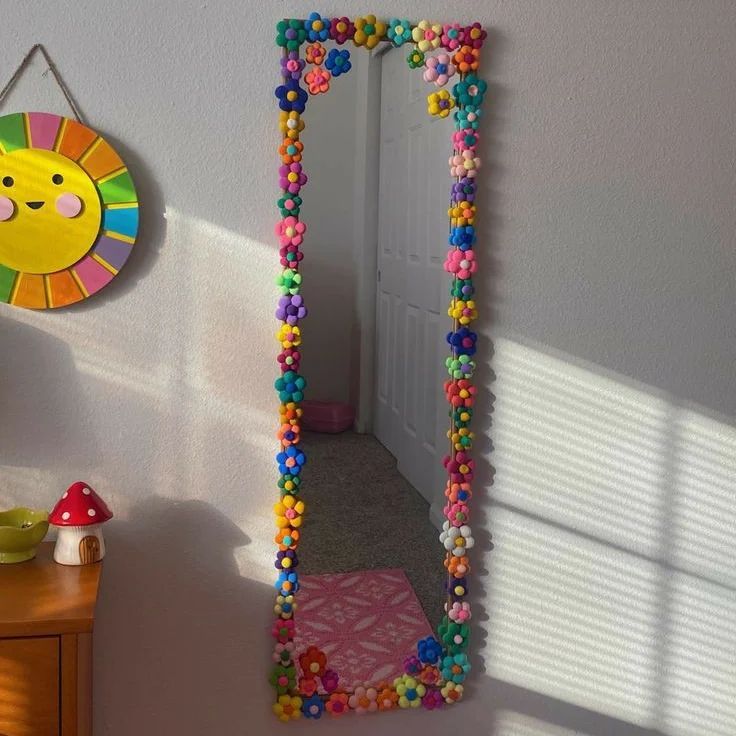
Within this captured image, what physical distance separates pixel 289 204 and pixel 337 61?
29 cm

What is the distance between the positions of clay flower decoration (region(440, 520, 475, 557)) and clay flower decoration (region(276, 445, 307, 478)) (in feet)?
1.12

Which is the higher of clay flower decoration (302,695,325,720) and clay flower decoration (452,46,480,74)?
clay flower decoration (452,46,480,74)

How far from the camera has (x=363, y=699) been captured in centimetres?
201

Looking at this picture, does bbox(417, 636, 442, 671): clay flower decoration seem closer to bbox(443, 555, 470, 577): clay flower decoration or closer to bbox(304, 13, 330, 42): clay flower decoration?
bbox(443, 555, 470, 577): clay flower decoration

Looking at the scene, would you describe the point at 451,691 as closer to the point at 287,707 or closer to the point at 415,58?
the point at 287,707

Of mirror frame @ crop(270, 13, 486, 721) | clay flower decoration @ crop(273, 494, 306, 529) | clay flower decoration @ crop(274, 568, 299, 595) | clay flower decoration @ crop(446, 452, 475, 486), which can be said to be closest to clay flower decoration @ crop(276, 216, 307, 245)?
mirror frame @ crop(270, 13, 486, 721)

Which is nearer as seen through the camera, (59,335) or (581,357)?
(59,335)

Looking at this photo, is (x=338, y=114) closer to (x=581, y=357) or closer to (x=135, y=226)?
(x=135, y=226)

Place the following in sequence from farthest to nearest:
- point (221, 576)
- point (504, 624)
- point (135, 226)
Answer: point (504, 624) → point (221, 576) → point (135, 226)

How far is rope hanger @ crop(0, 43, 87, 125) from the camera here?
5.81ft

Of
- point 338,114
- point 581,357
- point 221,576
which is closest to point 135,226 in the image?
point 338,114

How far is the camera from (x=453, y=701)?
2.08 m

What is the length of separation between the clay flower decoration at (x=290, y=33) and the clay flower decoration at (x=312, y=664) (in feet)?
3.99

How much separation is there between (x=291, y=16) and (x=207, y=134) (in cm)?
28
